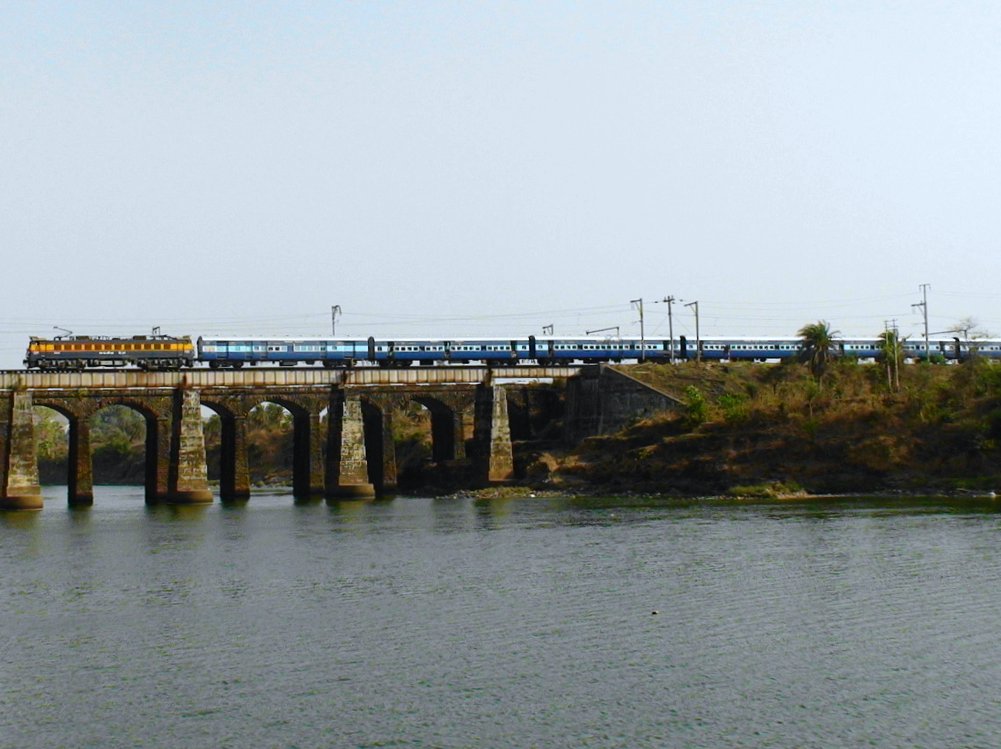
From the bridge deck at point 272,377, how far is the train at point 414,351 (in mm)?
7392

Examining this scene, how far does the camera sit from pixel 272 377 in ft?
304

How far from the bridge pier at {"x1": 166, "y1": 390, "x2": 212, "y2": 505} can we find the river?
25191mm

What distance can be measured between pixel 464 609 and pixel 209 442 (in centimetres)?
11616

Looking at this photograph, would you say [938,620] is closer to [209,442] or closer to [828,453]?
[828,453]

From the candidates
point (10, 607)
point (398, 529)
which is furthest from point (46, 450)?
point (10, 607)

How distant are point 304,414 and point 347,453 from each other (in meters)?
5.25

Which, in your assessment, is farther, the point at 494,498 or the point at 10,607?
the point at 494,498

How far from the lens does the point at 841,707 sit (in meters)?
26.8

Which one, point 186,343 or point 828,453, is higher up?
point 186,343

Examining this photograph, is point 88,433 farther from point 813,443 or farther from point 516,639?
point 516,639

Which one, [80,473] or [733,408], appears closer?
[80,473]

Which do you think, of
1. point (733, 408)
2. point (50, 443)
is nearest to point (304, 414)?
point (733, 408)

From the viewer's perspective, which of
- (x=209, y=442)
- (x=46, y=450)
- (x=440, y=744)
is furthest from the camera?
(x=46, y=450)

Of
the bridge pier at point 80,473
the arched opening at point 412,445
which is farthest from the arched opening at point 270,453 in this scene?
the bridge pier at point 80,473
